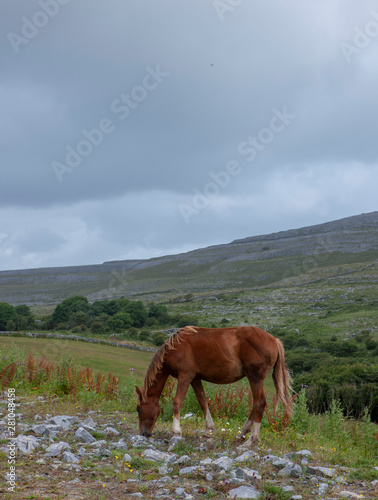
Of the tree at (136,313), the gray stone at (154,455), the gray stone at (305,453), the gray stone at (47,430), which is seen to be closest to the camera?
the gray stone at (154,455)

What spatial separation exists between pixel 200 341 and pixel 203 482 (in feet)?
10.0

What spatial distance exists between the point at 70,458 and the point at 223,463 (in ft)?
7.58

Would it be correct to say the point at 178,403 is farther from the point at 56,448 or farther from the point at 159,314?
the point at 159,314

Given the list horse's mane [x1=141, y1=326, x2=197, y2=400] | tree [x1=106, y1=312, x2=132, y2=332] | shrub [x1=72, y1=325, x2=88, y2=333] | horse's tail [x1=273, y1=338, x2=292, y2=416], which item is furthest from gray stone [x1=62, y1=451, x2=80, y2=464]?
tree [x1=106, y1=312, x2=132, y2=332]

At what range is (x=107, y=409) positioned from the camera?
466 inches

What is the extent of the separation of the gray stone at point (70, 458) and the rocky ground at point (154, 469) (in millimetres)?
18

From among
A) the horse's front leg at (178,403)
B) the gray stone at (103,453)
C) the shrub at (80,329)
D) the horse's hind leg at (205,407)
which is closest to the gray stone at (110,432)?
the horse's front leg at (178,403)

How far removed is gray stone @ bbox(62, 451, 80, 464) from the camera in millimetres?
6699

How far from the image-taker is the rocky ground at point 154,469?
5.61 meters

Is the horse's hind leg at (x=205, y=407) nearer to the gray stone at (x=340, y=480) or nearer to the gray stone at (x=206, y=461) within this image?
the gray stone at (x=206, y=461)

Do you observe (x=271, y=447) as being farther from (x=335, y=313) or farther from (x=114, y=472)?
(x=335, y=313)

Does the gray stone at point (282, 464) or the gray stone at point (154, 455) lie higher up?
the gray stone at point (154, 455)

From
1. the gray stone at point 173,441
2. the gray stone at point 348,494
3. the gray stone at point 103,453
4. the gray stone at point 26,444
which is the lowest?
the gray stone at point 348,494

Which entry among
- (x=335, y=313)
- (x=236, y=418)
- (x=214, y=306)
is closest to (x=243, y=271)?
(x=214, y=306)
